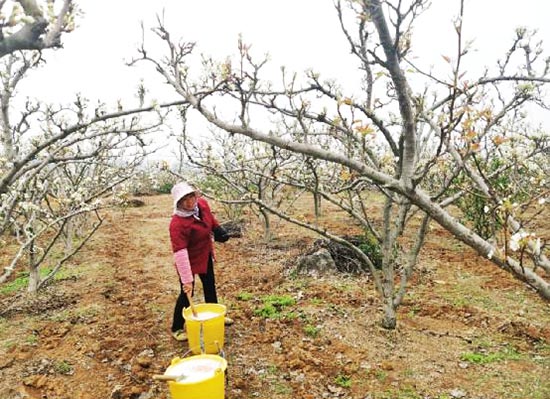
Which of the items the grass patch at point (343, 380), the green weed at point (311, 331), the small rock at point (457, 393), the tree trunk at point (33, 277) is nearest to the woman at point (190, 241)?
the green weed at point (311, 331)

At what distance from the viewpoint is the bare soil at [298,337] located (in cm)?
386

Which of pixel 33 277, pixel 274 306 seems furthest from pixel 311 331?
pixel 33 277

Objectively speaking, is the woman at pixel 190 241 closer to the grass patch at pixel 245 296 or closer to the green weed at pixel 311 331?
the green weed at pixel 311 331

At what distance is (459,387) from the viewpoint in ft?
12.2

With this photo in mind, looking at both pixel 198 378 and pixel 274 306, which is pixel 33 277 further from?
pixel 198 378

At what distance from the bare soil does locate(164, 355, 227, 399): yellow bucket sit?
0.66 m

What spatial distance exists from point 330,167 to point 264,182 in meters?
1.92

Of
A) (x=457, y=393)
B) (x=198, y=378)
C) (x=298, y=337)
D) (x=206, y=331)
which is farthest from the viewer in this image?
(x=298, y=337)

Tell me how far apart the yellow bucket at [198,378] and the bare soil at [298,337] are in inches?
26.0

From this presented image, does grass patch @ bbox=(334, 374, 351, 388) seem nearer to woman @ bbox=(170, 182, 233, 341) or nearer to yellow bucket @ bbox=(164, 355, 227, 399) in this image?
yellow bucket @ bbox=(164, 355, 227, 399)

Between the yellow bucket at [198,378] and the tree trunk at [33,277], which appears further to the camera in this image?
the tree trunk at [33,277]

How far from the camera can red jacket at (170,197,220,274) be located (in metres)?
4.42

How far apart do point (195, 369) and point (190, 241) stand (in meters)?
1.62

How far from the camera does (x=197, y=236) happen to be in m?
4.60
